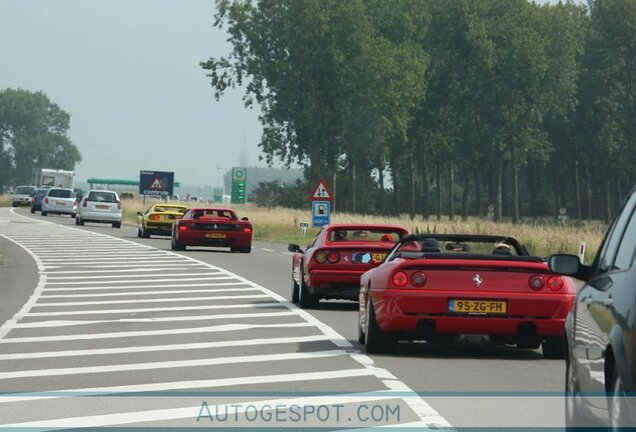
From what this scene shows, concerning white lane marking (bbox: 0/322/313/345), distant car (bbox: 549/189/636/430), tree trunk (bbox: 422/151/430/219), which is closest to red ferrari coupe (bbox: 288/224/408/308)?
white lane marking (bbox: 0/322/313/345)

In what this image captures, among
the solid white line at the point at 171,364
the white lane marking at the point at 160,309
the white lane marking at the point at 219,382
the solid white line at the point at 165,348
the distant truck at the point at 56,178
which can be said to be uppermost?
the distant truck at the point at 56,178

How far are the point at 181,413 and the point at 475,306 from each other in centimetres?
428

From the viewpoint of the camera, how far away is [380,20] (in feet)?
308

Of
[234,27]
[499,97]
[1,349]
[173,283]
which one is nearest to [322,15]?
[234,27]

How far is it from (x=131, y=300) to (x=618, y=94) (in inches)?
3167

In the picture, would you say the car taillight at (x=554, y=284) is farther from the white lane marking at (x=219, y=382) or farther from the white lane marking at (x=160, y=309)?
the white lane marking at (x=160, y=309)

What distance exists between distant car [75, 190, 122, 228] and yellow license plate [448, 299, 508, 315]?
161 feet

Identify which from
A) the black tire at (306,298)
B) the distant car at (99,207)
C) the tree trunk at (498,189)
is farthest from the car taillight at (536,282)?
the tree trunk at (498,189)

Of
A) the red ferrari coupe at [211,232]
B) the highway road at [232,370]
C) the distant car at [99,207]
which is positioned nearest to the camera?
the highway road at [232,370]

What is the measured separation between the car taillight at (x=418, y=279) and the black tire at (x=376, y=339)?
18.7 inches

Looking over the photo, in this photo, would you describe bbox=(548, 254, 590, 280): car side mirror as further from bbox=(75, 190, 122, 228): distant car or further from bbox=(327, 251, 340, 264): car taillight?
bbox=(75, 190, 122, 228): distant car

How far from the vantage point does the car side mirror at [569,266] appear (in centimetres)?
724
